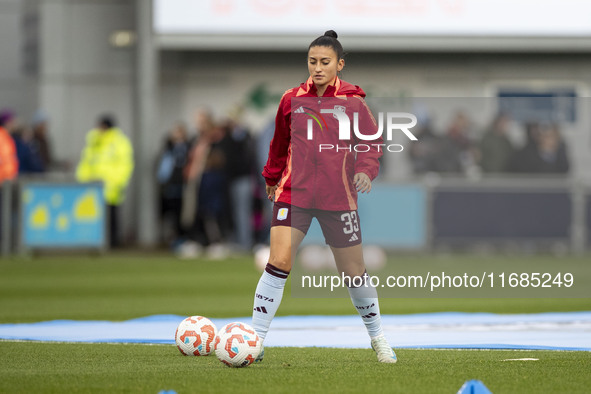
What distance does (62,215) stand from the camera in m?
20.7

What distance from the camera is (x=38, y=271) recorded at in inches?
722

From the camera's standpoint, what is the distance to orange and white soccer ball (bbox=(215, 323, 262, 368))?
7699mm

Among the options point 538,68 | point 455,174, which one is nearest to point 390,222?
point 455,174

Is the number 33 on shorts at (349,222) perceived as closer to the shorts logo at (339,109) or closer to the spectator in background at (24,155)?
the shorts logo at (339,109)

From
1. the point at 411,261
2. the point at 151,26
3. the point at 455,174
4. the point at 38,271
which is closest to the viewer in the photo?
the point at 411,261

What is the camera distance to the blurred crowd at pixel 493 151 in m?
21.2

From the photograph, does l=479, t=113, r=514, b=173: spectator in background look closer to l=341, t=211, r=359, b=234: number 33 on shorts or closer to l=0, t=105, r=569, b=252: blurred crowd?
l=0, t=105, r=569, b=252: blurred crowd

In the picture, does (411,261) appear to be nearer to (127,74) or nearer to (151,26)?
(151,26)

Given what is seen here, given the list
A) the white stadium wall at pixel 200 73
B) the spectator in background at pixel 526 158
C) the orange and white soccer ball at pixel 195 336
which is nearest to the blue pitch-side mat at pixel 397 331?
the orange and white soccer ball at pixel 195 336

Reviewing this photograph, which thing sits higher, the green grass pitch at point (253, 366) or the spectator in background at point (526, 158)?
the spectator in background at point (526, 158)

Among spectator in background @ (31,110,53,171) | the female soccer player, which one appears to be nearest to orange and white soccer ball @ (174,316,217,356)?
the female soccer player

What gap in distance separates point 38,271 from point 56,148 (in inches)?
335

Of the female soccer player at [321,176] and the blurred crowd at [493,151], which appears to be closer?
the female soccer player at [321,176]

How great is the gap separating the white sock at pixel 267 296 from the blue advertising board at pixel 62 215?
13.2 meters
